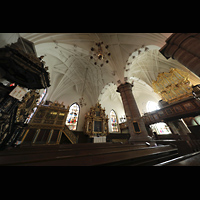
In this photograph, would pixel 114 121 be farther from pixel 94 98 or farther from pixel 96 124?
pixel 94 98

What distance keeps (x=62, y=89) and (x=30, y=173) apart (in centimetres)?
1292

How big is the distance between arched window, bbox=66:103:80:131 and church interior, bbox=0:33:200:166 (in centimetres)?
15

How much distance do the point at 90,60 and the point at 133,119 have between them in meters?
9.31

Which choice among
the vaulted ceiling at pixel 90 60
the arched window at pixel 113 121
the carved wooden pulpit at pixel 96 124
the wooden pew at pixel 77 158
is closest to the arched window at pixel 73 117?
the carved wooden pulpit at pixel 96 124

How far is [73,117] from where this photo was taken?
11578mm

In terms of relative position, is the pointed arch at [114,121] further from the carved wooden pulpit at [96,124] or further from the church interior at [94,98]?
the carved wooden pulpit at [96,124]

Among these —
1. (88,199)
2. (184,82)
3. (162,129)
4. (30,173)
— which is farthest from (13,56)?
(162,129)

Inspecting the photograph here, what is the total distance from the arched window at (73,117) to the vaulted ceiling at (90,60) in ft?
8.82

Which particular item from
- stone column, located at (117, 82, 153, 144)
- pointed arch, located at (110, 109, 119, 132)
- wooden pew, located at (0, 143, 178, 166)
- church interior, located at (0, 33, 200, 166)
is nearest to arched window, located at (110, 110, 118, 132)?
pointed arch, located at (110, 109, 119, 132)

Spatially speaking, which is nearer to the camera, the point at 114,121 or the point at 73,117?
the point at 73,117

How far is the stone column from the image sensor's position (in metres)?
4.89

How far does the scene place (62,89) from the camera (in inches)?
493

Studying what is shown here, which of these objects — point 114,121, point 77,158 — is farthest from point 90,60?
point 114,121

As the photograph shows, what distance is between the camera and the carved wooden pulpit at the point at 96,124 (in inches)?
378
